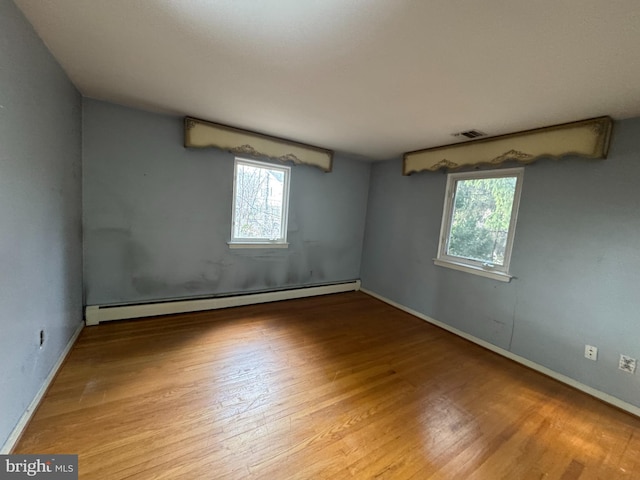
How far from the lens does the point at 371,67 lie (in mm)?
1672

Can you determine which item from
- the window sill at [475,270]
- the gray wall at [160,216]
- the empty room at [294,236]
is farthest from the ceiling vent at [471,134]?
the gray wall at [160,216]

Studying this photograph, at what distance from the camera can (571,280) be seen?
91.3 inches

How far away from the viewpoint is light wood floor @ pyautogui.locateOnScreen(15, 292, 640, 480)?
1.37m

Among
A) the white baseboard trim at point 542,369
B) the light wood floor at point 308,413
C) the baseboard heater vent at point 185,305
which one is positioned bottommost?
A: the light wood floor at point 308,413

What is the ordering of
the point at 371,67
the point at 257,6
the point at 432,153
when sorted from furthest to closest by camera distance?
the point at 432,153 < the point at 371,67 < the point at 257,6

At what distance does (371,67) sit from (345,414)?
7.40ft

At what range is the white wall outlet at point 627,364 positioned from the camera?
201 cm

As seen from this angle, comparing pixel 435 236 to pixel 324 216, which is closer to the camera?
pixel 435 236

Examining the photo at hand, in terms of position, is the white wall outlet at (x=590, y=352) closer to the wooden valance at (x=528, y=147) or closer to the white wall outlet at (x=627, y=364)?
the white wall outlet at (x=627, y=364)

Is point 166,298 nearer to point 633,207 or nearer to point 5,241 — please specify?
point 5,241

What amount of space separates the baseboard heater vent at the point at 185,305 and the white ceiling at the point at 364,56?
2098 mm

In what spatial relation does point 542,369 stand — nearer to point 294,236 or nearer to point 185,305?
point 294,236

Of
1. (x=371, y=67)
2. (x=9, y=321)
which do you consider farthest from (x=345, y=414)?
(x=371, y=67)

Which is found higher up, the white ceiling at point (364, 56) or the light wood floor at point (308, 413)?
the white ceiling at point (364, 56)
